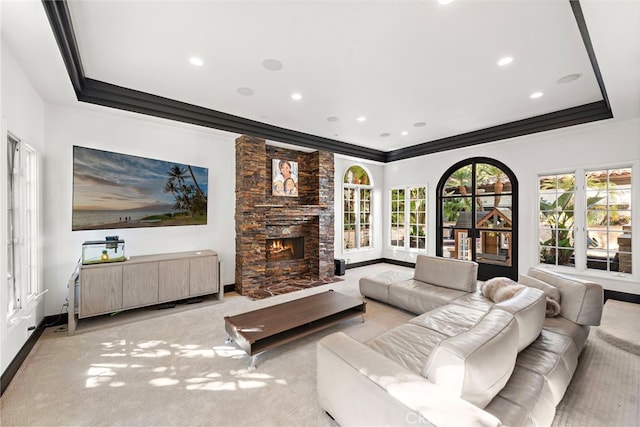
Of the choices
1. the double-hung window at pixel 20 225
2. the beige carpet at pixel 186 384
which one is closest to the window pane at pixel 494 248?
the beige carpet at pixel 186 384

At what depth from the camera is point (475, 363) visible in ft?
3.80

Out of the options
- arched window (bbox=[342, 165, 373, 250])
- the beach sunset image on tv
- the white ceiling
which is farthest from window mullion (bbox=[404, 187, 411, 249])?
the beach sunset image on tv

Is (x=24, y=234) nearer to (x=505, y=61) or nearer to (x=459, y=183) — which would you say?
(x=505, y=61)

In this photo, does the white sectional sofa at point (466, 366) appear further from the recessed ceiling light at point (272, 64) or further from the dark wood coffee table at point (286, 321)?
the recessed ceiling light at point (272, 64)

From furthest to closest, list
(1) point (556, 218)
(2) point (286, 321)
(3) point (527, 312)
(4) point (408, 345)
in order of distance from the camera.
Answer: (1) point (556, 218), (2) point (286, 321), (4) point (408, 345), (3) point (527, 312)

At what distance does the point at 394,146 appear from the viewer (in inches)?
259

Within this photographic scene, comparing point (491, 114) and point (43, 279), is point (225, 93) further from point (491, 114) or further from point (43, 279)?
point (491, 114)

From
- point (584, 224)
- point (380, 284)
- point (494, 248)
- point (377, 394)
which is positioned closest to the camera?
point (377, 394)

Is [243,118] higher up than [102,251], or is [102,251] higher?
[243,118]

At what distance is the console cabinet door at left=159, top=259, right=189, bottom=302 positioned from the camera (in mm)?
3703

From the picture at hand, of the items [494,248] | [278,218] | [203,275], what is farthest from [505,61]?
[203,275]

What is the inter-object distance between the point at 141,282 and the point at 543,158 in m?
6.99

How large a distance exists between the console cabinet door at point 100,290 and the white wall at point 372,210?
14.2 feet

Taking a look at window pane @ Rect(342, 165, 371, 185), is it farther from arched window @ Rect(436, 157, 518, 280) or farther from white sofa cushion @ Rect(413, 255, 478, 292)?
white sofa cushion @ Rect(413, 255, 478, 292)
